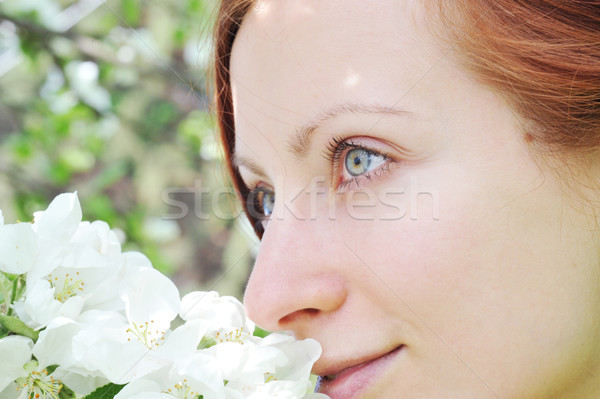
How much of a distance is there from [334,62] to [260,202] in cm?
61

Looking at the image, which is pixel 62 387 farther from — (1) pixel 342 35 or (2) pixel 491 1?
(2) pixel 491 1

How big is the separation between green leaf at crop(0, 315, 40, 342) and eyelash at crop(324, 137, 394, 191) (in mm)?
522

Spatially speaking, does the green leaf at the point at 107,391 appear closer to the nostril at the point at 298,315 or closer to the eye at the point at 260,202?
the nostril at the point at 298,315

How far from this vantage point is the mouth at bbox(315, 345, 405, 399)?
1.08 m

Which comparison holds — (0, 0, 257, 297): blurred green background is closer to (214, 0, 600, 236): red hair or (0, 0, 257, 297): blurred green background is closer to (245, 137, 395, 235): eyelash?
(245, 137, 395, 235): eyelash

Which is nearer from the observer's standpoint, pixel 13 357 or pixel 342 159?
pixel 13 357

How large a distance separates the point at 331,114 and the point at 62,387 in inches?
22.5

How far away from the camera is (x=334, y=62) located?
1141 millimetres

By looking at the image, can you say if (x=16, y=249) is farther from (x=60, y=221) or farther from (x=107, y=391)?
(x=107, y=391)

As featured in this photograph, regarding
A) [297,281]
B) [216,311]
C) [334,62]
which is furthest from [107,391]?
[334,62]

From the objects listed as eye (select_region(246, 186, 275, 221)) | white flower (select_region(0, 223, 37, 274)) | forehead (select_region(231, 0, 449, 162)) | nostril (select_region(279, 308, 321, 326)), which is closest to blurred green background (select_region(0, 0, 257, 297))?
eye (select_region(246, 186, 275, 221))

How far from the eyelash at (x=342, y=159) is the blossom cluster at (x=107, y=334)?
0.90 ft

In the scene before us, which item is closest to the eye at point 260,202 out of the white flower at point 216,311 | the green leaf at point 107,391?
the white flower at point 216,311

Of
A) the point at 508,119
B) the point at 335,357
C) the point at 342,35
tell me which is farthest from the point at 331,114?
the point at 335,357
